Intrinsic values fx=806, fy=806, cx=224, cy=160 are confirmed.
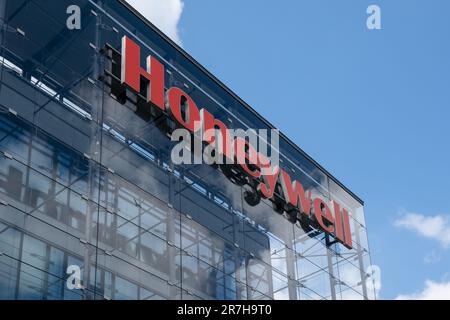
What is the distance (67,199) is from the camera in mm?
20844

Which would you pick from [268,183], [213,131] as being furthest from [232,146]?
[268,183]

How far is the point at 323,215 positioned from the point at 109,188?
11.2m

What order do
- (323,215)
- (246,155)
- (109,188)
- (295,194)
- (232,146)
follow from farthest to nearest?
(323,215), (295,194), (246,155), (232,146), (109,188)

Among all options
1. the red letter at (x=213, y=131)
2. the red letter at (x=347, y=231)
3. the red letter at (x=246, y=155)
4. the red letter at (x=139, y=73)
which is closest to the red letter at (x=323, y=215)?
the red letter at (x=347, y=231)

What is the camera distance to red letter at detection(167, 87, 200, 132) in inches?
977

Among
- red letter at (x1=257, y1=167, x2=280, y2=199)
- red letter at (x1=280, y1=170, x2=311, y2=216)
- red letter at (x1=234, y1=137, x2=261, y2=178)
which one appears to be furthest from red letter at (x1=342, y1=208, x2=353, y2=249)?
red letter at (x1=234, y1=137, x2=261, y2=178)

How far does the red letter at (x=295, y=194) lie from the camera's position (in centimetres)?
2911

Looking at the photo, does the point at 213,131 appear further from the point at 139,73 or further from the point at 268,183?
the point at 139,73

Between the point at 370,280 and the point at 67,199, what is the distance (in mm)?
16236

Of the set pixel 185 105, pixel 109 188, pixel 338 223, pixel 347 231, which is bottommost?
pixel 109 188

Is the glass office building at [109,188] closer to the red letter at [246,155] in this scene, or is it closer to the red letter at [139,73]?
the red letter at [139,73]

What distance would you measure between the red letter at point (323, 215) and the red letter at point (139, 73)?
28.7ft

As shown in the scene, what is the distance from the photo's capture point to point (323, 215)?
101 ft

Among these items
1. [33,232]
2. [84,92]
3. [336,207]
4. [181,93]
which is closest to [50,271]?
[33,232]
